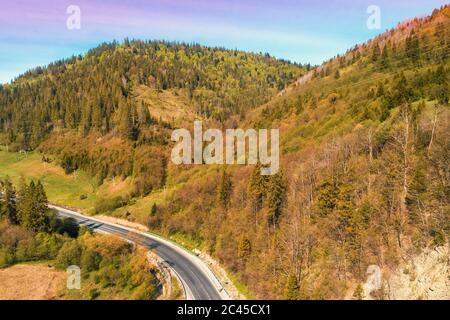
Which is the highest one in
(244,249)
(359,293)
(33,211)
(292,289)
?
(33,211)

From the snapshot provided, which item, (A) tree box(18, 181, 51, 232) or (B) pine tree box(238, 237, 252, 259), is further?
(A) tree box(18, 181, 51, 232)

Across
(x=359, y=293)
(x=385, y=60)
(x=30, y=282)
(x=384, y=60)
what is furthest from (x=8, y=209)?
(x=384, y=60)

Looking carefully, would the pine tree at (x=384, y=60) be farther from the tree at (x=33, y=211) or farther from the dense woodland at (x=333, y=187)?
the tree at (x=33, y=211)

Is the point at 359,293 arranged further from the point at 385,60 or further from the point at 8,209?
the point at 385,60

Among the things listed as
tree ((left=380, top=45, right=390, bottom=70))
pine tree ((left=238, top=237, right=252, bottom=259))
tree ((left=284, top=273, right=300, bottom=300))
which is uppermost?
tree ((left=380, top=45, right=390, bottom=70))

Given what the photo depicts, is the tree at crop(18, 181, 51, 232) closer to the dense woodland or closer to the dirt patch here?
the dirt patch

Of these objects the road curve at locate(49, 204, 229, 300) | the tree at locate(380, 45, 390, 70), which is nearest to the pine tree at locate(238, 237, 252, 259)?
the road curve at locate(49, 204, 229, 300)
